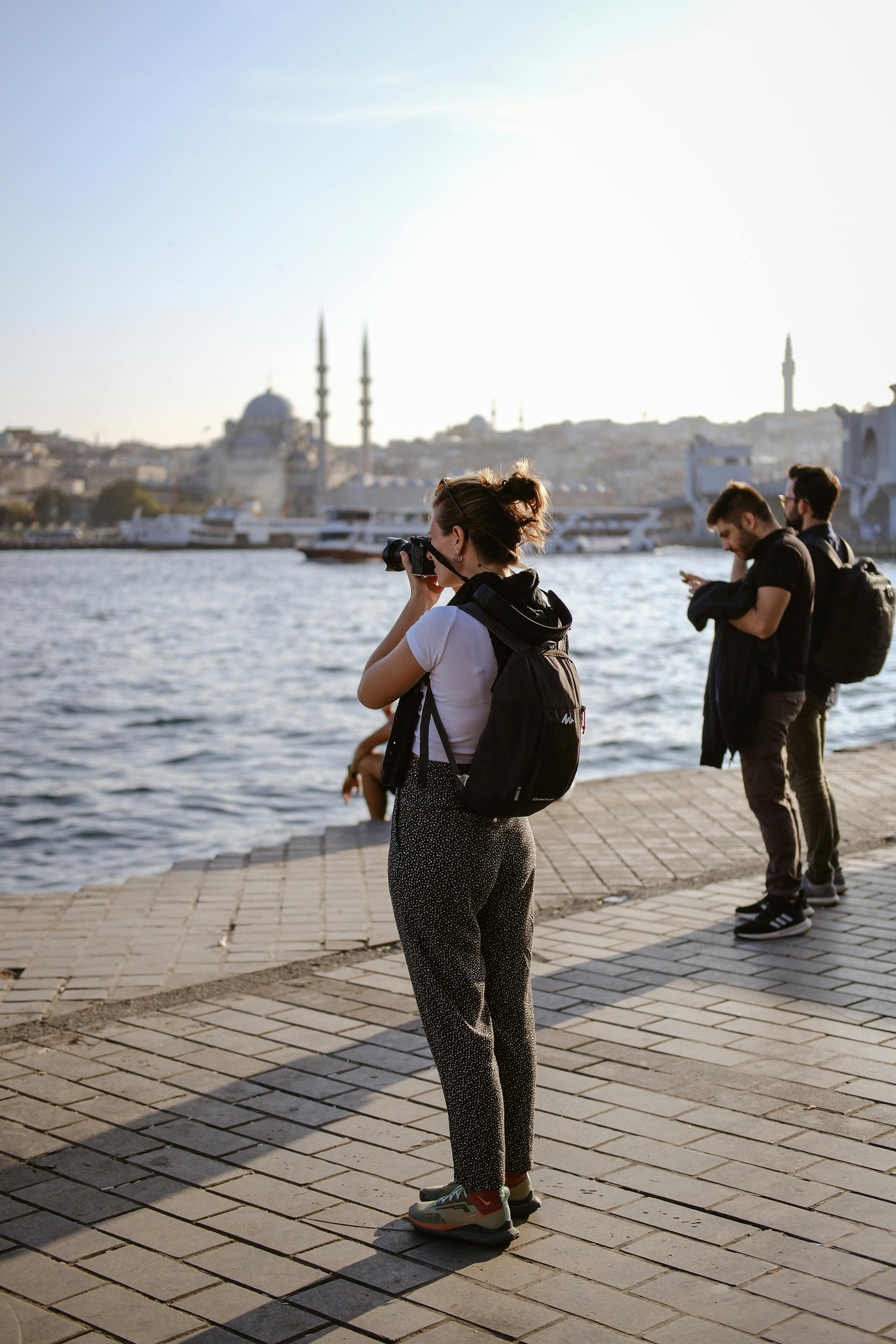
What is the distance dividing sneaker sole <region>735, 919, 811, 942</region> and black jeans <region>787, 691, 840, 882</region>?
44cm

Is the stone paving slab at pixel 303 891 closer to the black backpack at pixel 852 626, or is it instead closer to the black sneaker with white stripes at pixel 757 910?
the black sneaker with white stripes at pixel 757 910

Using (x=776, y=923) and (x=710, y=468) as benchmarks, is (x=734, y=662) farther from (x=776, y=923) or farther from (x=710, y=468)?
(x=710, y=468)

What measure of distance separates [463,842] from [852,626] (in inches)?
101

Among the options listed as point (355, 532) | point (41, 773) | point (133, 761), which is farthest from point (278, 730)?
point (355, 532)

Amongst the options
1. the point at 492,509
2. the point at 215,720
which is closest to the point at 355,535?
the point at 215,720

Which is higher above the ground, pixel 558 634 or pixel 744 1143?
pixel 558 634

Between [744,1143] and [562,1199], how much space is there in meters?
0.43

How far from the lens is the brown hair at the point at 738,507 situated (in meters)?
4.29

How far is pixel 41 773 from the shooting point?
485 inches

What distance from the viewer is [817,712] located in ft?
15.5

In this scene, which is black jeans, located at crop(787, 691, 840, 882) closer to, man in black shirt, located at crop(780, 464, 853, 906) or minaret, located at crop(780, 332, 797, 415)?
man in black shirt, located at crop(780, 464, 853, 906)

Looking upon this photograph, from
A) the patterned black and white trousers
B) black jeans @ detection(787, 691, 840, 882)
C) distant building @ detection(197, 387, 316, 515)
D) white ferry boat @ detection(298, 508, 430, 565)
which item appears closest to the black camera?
the patterned black and white trousers

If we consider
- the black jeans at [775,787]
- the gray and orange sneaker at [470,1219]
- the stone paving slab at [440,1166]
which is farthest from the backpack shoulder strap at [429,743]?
the black jeans at [775,787]

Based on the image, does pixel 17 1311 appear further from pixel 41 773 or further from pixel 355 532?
pixel 355 532
